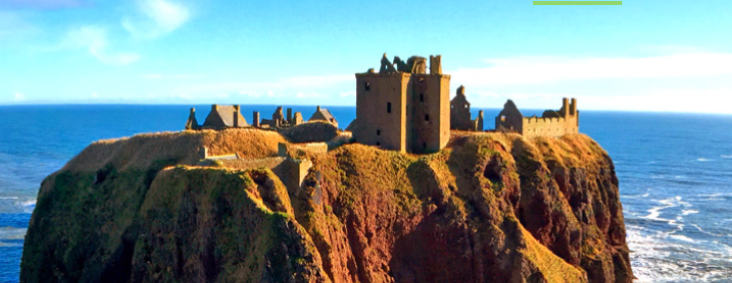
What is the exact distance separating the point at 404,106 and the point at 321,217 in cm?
1664

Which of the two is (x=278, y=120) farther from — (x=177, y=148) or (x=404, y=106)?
(x=404, y=106)

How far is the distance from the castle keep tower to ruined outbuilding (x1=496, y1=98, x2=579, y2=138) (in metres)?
13.6

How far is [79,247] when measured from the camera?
6244 cm

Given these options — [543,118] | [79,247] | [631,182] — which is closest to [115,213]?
[79,247]

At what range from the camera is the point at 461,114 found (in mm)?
84375

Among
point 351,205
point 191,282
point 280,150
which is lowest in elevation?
point 191,282

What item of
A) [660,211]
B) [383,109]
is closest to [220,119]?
[383,109]

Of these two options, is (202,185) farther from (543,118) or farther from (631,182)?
(631,182)

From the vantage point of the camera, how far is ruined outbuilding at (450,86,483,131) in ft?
276

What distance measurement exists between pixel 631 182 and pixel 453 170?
84.2 metres

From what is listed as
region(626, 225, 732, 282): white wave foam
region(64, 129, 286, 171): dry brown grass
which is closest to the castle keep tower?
region(64, 129, 286, 171): dry brown grass

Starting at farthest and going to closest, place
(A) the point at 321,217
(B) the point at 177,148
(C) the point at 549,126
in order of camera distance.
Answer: (C) the point at 549,126, (B) the point at 177,148, (A) the point at 321,217

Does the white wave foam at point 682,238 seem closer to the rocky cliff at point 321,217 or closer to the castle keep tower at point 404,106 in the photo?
the rocky cliff at point 321,217

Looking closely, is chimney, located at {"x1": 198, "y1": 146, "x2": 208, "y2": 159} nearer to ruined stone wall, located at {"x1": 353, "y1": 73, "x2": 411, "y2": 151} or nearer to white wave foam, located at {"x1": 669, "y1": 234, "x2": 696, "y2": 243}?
ruined stone wall, located at {"x1": 353, "y1": 73, "x2": 411, "y2": 151}
